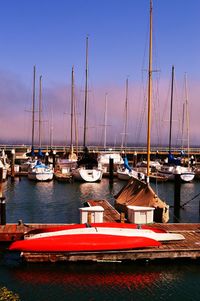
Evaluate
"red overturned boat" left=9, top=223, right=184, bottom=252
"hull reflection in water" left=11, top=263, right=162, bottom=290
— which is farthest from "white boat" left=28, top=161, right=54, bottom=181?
"hull reflection in water" left=11, top=263, right=162, bottom=290

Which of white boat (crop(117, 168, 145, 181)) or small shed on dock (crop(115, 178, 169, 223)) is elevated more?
small shed on dock (crop(115, 178, 169, 223))

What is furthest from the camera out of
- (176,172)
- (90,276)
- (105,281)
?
(176,172)

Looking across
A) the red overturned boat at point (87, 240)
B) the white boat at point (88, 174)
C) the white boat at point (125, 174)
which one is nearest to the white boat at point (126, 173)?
the white boat at point (125, 174)

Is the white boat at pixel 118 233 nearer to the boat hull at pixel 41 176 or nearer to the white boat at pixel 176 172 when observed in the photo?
the boat hull at pixel 41 176

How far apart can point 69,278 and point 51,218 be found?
12.2m

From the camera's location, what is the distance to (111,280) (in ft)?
56.4

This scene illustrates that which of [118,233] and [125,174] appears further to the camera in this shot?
[125,174]

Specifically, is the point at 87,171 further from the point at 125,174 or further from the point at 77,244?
the point at 77,244

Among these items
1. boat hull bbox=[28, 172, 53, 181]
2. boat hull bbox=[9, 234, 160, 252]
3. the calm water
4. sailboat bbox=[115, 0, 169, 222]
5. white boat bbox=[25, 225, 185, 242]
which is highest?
sailboat bbox=[115, 0, 169, 222]

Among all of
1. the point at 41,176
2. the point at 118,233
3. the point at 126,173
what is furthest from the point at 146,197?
the point at 126,173

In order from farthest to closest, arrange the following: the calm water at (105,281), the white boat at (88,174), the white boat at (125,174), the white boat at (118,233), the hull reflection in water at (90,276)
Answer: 1. the white boat at (125,174)
2. the white boat at (88,174)
3. the white boat at (118,233)
4. the hull reflection in water at (90,276)
5. the calm water at (105,281)

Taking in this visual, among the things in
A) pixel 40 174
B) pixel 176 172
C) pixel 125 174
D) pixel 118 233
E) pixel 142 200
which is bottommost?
pixel 125 174

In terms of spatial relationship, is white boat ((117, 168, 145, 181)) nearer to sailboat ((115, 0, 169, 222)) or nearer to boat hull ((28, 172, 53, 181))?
boat hull ((28, 172, 53, 181))

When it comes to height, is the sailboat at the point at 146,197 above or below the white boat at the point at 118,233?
above
